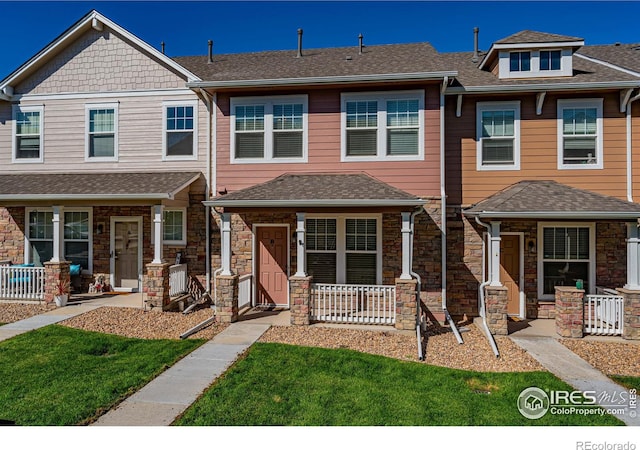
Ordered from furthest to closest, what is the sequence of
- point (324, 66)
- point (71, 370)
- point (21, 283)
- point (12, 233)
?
point (12, 233), point (324, 66), point (21, 283), point (71, 370)

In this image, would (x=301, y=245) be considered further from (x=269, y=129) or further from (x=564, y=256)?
(x=564, y=256)

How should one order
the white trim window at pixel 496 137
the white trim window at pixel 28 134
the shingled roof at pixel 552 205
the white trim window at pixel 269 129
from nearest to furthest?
the shingled roof at pixel 552 205
the white trim window at pixel 496 137
the white trim window at pixel 269 129
the white trim window at pixel 28 134

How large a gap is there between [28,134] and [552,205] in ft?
47.9

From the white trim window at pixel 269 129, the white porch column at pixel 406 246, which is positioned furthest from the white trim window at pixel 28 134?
the white porch column at pixel 406 246

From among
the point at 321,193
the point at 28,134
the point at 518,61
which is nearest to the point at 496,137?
the point at 518,61

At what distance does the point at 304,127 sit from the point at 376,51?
437 centimetres

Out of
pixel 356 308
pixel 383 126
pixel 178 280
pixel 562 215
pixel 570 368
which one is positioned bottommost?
pixel 570 368

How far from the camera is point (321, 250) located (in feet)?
33.1

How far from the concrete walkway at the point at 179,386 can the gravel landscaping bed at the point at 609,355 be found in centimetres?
616

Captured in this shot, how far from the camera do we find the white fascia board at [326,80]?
929cm

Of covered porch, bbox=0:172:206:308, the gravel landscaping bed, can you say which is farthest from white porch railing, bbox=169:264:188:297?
the gravel landscaping bed

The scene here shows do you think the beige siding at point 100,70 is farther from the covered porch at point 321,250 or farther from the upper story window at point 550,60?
the upper story window at point 550,60
